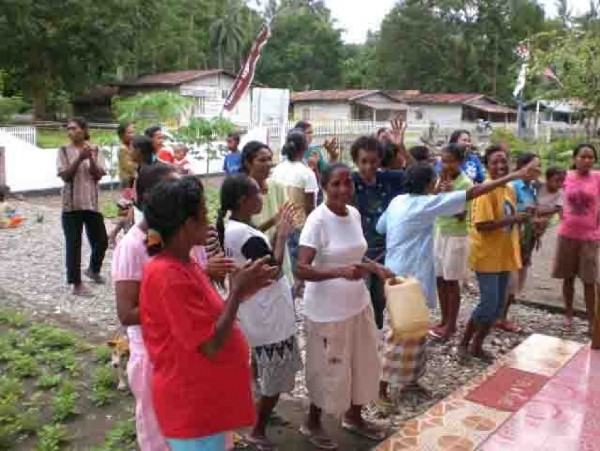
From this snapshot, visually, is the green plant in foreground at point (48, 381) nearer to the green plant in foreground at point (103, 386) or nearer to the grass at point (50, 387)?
the grass at point (50, 387)

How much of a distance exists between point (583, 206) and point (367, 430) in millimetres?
2758

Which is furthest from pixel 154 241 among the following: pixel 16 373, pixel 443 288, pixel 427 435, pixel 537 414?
pixel 443 288

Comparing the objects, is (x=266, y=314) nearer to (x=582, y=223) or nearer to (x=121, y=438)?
(x=121, y=438)

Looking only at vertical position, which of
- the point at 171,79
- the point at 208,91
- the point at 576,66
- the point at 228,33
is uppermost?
the point at 228,33

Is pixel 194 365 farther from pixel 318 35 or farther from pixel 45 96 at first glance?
pixel 318 35

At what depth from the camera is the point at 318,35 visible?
51250 millimetres

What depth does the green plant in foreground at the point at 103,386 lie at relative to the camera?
12.2 ft

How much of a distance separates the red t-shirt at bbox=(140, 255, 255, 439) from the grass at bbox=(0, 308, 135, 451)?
4.55 feet

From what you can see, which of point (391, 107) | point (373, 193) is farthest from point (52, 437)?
→ point (391, 107)

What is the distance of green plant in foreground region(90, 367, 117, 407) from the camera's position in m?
3.71

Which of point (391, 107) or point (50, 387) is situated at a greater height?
point (391, 107)

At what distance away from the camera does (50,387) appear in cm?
392

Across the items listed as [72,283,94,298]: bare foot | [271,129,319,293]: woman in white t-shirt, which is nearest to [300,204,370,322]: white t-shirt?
[271,129,319,293]: woman in white t-shirt

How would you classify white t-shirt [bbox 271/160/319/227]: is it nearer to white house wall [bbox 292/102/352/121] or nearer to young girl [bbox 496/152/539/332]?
young girl [bbox 496/152/539/332]
